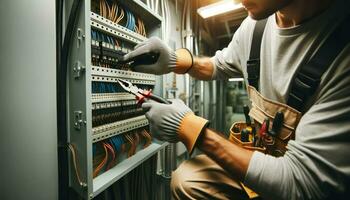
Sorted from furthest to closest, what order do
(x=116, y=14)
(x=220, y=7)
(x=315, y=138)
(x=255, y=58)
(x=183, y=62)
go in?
1. (x=220, y=7)
2. (x=183, y=62)
3. (x=116, y=14)
4. (x=255, y=58)
5. (x=315, y=138)

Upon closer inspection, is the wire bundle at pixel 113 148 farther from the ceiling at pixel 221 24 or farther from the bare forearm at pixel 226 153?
the ceiling at pixel 221 24

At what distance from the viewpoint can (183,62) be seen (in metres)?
1.26

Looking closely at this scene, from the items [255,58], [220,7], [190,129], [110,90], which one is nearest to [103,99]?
[110,90]

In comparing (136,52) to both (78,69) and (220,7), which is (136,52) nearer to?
(78,69)

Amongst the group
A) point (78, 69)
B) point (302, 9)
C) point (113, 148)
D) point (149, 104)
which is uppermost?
point (302, 9)

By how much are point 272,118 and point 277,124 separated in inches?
1.9

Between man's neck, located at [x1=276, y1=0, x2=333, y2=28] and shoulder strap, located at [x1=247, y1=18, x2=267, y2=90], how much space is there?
155mm

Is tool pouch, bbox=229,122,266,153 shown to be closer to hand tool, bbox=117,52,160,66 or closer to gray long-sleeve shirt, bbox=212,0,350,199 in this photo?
gray long-sleeve shirt, bbox=212,0,350,199

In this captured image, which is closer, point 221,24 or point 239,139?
point 239,139

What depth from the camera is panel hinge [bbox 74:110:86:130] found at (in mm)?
836

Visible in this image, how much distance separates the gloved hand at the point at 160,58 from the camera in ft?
3.53

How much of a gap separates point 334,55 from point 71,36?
1.05 metres

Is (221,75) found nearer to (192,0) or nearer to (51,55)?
(51,55)

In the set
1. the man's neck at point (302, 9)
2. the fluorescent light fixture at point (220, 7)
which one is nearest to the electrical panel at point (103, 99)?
the man's neck at point (302, 9)
